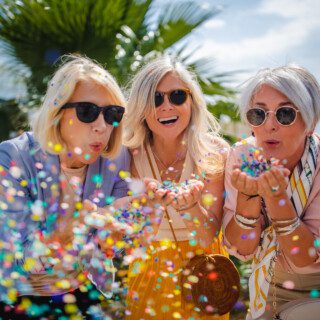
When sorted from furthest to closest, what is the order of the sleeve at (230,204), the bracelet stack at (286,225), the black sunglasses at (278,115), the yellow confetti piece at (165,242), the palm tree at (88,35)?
the palm tree at (88,35) → the yellow confetti piece at (165,242) → the sleeve at (230,204) → the black sunglasses at (278,115) → the bracelet stack at (286,225)

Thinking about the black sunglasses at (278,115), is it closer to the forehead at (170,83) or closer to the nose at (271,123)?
the nose at (271,123)

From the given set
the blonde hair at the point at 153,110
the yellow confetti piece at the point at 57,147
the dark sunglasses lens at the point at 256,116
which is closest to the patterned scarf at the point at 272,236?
the dark sunglasses lens at the point at 256,116

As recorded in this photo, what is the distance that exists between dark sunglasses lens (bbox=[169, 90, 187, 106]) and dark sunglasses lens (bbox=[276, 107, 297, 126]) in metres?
0.69

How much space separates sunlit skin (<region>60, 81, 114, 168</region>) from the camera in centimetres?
243

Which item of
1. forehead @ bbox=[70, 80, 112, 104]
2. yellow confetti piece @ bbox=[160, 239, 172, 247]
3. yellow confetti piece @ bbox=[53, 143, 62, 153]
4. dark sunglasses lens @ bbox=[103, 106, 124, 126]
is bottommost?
yellow confetti piece @ bbox=[160, 239, 172, 247]

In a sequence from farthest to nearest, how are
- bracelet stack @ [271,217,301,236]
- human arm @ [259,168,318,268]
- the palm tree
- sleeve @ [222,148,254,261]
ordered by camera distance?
the palm tree
sleeve @ [222,148,254,261]
bracelet stack @ [271,217,301,236]
human arm @ [259,168,318,268]

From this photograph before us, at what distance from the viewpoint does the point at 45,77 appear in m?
5.12

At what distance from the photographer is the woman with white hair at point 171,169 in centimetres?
260

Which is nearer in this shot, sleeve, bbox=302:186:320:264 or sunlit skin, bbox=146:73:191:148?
sleeve, bbox=302:186:320:264

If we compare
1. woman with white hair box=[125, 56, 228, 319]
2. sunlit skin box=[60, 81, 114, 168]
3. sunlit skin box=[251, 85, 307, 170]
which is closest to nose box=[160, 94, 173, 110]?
woman with white hair box=[125, 56, 228, 319]

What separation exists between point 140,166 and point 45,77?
266 centimetres

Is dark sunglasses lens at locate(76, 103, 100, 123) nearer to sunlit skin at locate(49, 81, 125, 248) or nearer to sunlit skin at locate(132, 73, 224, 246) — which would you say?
sunlit skin at locate(49, 81, 125, 248)

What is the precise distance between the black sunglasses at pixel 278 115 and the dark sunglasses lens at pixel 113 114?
62 cm

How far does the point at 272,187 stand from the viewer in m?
2.04
